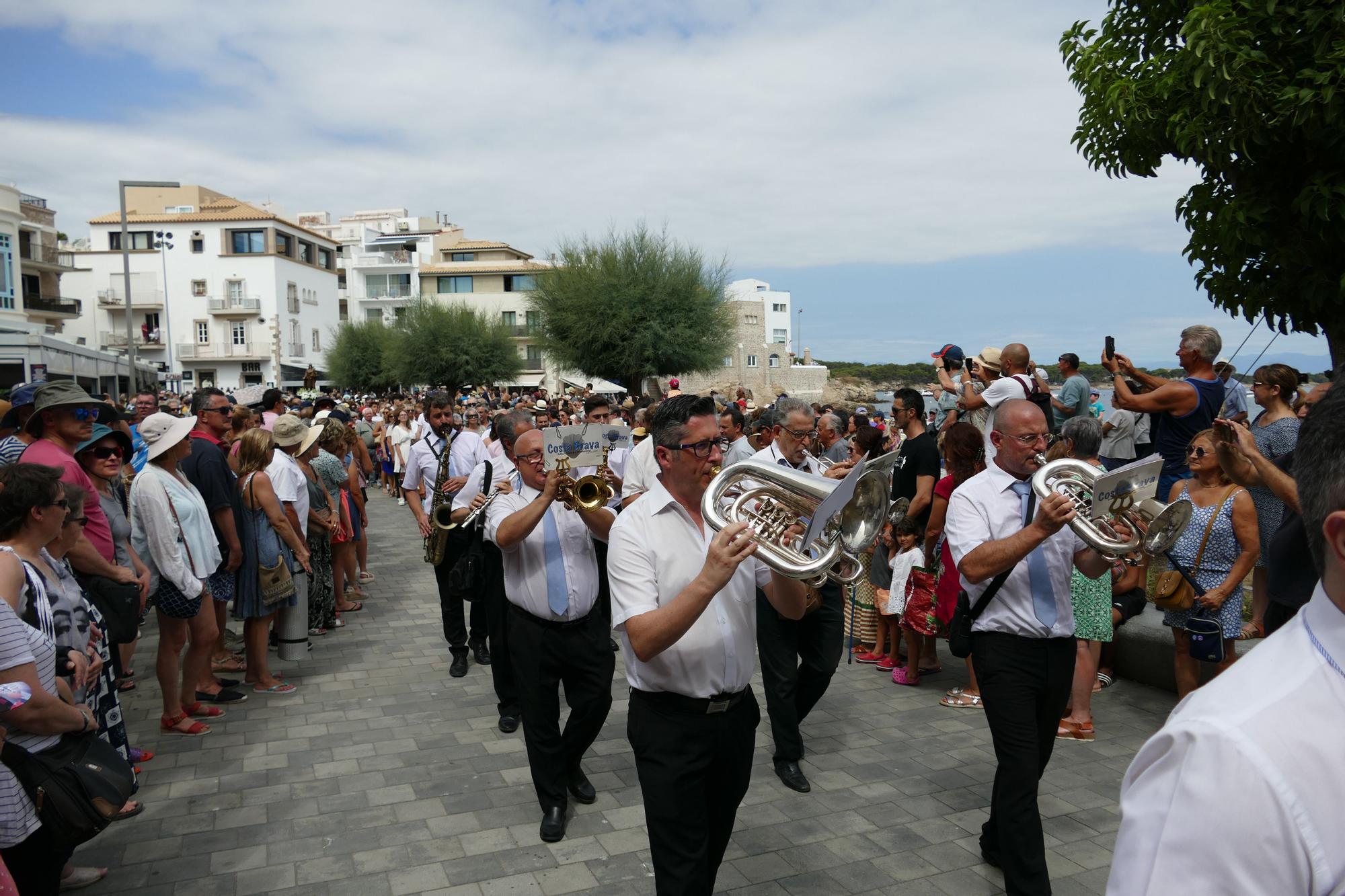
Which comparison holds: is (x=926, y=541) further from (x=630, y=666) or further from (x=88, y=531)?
(x=88, y=531)

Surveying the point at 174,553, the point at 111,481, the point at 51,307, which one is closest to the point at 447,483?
the point at 174,553

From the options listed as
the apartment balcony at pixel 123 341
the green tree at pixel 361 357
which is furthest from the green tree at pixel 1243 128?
the apartment balcony at pixel 123 341

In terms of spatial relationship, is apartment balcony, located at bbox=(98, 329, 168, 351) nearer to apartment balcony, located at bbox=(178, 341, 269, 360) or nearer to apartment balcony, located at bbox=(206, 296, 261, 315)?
apartment balcony, located at bbox=(178, 341, 269, 360)

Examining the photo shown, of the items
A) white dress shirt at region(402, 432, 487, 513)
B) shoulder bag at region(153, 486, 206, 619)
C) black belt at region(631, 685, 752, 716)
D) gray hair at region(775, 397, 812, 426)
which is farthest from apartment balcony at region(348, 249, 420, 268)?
black belt at region(631, 685, 752, 716)

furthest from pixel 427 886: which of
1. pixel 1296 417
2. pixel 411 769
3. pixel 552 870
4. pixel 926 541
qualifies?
pixel 1296 417

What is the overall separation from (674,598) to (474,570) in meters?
3.53

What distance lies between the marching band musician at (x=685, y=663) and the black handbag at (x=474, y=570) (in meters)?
3.13

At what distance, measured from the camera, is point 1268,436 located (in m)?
6.45

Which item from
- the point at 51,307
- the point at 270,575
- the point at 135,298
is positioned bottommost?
the point at 270,575

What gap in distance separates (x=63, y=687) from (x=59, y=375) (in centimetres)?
2082

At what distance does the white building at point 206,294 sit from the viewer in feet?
230

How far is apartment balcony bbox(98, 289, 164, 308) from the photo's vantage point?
69.0 meters

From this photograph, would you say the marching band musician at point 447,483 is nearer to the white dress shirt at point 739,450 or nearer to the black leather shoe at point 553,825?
the white dress shirt at point 739,450

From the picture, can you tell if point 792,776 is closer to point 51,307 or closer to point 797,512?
point 797,512
